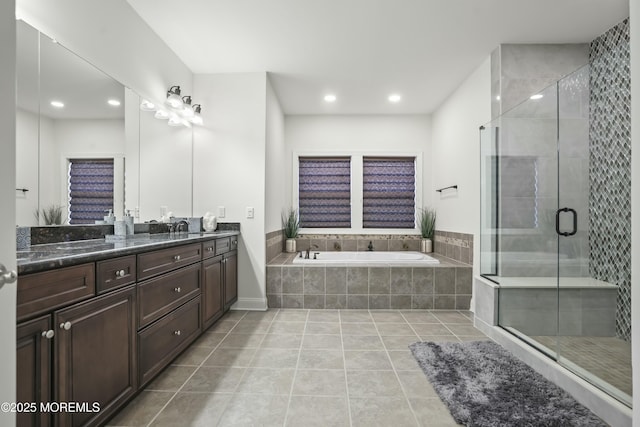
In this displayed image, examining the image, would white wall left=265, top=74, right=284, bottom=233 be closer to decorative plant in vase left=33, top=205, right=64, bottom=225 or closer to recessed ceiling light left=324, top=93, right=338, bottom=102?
recessed ceiling light left=324, top=93, right=338, bottom=102

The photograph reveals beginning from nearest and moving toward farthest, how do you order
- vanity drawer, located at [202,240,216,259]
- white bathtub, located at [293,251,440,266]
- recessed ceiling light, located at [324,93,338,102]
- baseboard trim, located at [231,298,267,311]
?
1. vanity drawer, located at [202,240,216,259]
2. baseboard trim, located at [231,298,267,311]
3. white bathtub, located at [293,251,440,266]
4. recessed ceiling light, located at [324,93,338,102]

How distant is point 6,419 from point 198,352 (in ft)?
4.97

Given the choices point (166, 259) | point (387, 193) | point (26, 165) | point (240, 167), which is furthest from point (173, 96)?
point (387, 193)

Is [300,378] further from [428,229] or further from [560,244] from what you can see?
[428,229]

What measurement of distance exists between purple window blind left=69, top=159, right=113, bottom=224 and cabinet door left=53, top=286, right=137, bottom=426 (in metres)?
0.81

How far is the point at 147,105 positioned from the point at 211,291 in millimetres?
1655

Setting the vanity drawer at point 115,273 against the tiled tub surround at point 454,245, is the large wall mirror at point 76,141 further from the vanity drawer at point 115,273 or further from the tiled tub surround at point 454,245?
the tiled tub surround at point 454,245

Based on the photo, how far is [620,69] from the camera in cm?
244

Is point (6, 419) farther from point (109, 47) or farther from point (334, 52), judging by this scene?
point (334, 52)

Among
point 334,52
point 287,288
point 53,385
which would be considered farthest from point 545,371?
point 334,52

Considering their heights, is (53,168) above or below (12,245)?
above

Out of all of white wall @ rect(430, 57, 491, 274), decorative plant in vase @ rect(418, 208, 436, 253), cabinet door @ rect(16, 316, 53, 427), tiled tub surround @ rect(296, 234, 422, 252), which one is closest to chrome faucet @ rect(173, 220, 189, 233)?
tiled tub surround @ rect(296, 234, 422, 252)

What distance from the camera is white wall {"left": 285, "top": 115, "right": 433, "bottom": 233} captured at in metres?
4.67

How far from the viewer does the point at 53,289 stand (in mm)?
1149
